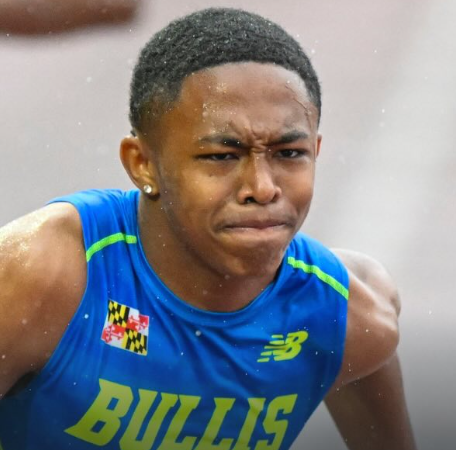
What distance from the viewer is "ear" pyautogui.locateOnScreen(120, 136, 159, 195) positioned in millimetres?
2721

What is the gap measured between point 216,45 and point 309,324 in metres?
0.85

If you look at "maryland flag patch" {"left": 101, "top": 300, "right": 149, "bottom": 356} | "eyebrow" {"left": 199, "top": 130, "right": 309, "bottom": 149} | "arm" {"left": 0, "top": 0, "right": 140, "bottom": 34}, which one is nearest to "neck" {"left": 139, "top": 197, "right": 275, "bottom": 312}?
"maryland flag patch" {"left": 101, "top": 300, "right": 149, "bottom": 356}

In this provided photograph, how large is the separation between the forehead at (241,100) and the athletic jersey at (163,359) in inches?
18.2

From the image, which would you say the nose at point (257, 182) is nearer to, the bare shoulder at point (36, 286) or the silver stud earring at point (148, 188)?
the silver stud earring at point (148, 188)

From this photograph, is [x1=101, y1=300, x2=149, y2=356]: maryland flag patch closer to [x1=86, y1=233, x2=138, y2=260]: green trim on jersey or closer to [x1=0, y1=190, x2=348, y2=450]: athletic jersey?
[x1=0, y1=190, x2=348, y2=450]: athletic jersey

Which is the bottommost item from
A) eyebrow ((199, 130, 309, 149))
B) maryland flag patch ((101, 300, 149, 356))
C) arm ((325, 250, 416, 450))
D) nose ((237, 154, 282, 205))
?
arm ((325, 250, 416, 450))

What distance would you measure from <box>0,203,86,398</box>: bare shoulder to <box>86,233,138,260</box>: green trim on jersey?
0.02m

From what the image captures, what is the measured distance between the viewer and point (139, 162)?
2752 mm

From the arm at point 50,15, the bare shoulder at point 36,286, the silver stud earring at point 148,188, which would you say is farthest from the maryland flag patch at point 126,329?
the arm at point 50,15

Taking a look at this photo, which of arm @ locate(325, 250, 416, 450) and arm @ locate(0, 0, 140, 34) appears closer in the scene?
arm @ locate(325, 250, 416, 450)

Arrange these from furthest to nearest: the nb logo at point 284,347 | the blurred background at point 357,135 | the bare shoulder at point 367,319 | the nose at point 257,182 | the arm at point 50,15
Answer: the blurred background at point 357,135
the arm at point 50,15
the bare shoulder at point 367,319
the nb logo at point 284,347
the nose at point 257,182

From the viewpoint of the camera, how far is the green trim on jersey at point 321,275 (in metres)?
2.98

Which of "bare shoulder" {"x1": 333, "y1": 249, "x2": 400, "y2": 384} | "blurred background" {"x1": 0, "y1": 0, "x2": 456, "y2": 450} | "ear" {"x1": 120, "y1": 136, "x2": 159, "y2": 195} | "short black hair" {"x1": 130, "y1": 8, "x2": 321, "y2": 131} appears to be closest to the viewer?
"short black hair" {"x1": 130, "y1": 8, "x2": 321, "y2": 131}

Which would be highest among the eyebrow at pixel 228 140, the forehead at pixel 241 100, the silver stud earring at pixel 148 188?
the forehead at pixel 241 100
